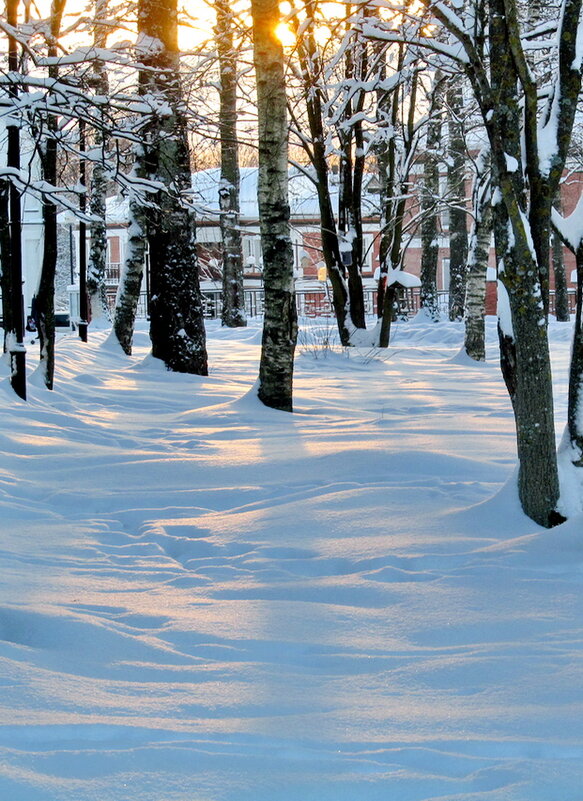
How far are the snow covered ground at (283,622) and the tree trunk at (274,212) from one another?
1294 mm

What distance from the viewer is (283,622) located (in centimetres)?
325

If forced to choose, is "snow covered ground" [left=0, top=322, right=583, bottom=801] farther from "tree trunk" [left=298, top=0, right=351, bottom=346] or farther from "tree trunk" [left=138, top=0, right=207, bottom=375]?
"tree trunk" [left=298, top=0, right=351, bottom=346]

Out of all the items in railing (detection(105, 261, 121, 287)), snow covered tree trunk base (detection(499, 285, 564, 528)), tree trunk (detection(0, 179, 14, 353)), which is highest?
railing (detection(105, 261, 121, 287))

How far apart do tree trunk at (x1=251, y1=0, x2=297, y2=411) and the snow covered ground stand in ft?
4.25

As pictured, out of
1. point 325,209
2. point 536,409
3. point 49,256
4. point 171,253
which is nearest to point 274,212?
point 49,256

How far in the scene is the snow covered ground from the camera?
2186mm

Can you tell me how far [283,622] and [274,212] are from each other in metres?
5.31

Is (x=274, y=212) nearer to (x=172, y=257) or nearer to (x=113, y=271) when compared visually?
(x=172, y=257)

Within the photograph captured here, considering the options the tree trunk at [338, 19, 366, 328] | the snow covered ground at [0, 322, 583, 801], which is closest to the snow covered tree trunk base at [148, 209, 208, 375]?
the snow covered ground at [0, 322, 583, 801]

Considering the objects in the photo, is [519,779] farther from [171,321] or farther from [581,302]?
[171,321]

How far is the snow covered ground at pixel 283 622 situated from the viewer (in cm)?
219

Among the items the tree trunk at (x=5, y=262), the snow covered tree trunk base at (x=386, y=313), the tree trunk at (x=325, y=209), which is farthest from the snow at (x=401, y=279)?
the tree trunk at (x=5, y=262)

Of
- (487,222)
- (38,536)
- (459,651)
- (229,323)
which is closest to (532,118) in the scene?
(459,651)

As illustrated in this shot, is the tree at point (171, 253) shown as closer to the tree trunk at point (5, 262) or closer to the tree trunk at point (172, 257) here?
the tree trunk at point (172, 257)
